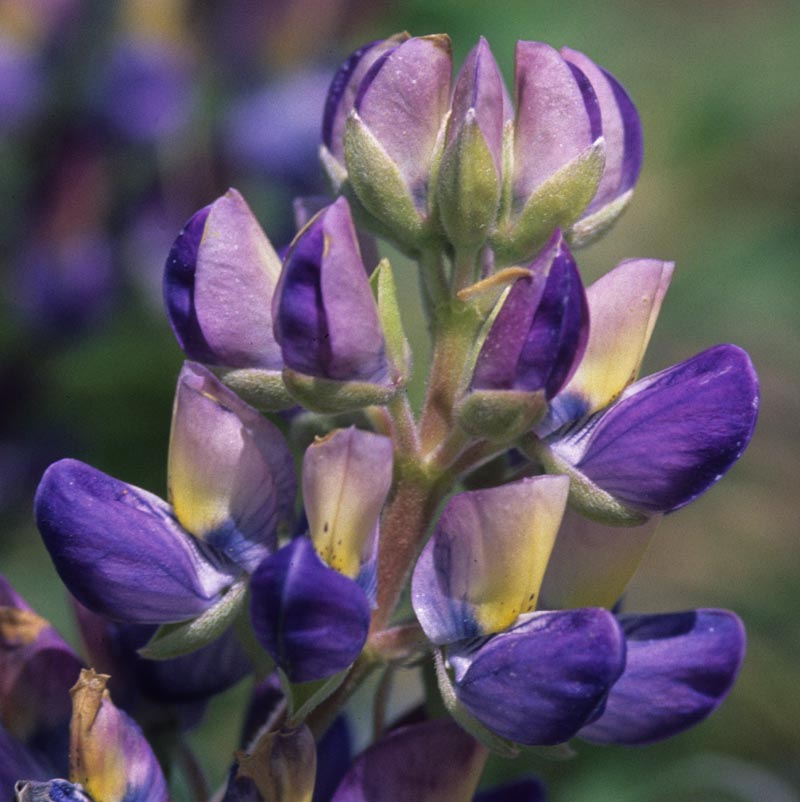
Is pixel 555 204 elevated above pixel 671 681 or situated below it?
above

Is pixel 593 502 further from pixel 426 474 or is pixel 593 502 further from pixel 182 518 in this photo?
pixel 182 518

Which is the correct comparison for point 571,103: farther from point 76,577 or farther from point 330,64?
point 330,64

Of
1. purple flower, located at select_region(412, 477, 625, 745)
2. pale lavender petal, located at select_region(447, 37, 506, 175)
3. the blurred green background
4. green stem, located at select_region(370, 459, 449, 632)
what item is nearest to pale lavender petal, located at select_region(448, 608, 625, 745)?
purple flower, located at select_region(412, 477, 625, 745)

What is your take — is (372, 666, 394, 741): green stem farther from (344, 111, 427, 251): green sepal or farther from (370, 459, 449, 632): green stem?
(344, 111, 427, 251): green sepal

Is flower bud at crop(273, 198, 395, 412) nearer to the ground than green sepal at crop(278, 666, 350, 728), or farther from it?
farther from it

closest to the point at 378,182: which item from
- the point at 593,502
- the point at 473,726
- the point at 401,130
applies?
the point at 401,130

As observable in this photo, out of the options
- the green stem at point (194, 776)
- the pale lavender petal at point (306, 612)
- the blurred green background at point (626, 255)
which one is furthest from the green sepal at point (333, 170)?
the blurred green background at point (626, 255)
